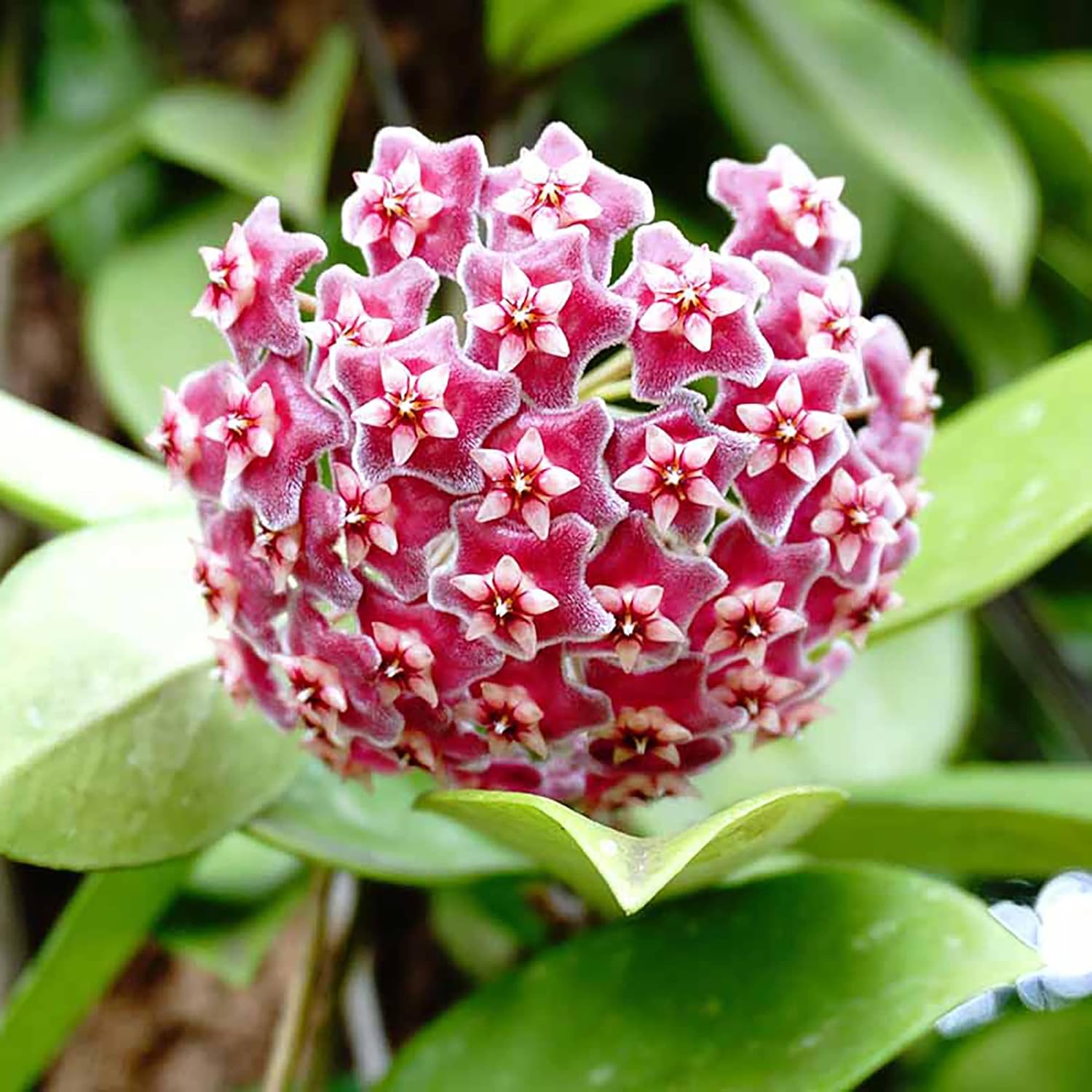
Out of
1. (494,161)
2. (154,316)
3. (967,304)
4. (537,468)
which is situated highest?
(537,468)

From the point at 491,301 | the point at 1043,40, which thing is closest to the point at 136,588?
the point at 491,301

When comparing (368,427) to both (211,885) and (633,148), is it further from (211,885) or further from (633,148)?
(633,148)

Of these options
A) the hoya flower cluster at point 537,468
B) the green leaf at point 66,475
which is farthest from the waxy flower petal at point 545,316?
the green leaf at point 66,475

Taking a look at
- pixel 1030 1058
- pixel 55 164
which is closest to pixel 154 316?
pixel 55 164

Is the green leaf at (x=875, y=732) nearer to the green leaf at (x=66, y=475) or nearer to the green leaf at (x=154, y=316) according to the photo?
the green leaf at (x=66, y=475)

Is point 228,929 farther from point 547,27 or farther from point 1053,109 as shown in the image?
point 1053,109

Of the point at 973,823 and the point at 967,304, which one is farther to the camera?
the point at 967,304
